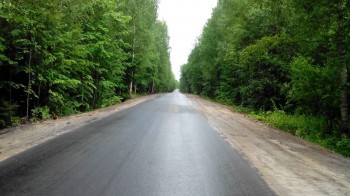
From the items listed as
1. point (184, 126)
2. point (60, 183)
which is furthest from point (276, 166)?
point (184, 126)

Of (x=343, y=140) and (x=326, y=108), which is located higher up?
(x=326, y=108)

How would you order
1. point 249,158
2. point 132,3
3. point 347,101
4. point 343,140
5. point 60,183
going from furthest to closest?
point 132,3, point 347,101, point 343,140, point 249,158, point 60,183

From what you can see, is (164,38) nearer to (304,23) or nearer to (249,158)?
(304,23)

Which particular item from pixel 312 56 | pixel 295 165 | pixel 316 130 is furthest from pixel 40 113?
pixel 312 56

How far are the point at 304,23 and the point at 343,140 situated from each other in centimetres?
507

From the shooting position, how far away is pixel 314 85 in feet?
45.4

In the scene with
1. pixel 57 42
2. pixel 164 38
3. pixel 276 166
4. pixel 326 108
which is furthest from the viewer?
pixel 164 38

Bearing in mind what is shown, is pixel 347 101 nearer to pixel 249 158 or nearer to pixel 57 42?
pixel 249 158

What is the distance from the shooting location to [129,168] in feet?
22.0

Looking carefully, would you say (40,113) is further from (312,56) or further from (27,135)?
(312,56)

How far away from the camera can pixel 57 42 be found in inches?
625

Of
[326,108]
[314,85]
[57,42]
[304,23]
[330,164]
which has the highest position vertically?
[304,23]

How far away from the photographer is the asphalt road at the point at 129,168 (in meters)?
5.46

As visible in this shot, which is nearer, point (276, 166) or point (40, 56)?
point (276, 166)
